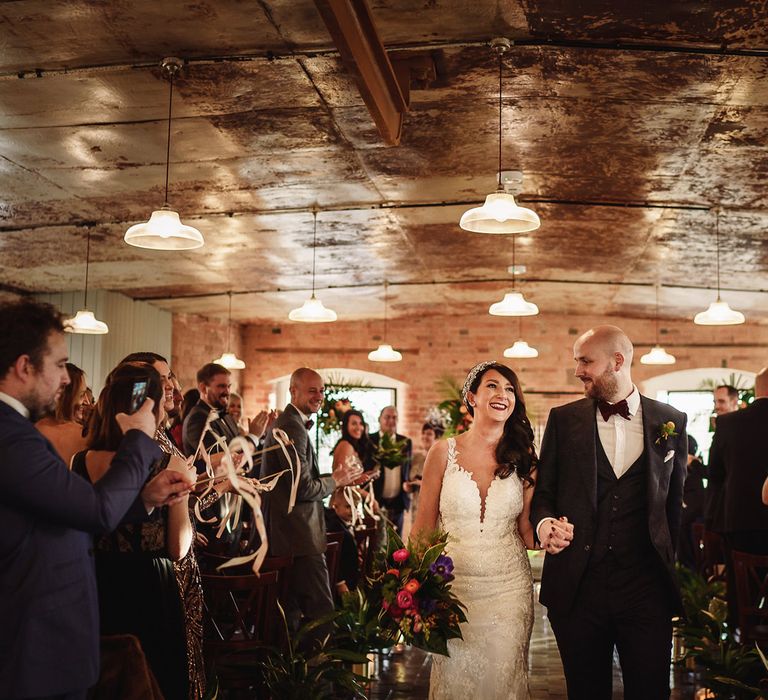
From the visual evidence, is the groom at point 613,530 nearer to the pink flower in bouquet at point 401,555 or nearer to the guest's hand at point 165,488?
the pink flower in bouquet at point 401,555

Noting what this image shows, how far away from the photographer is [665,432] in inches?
139

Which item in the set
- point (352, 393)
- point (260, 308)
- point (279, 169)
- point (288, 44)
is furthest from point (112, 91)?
point (352, 393)

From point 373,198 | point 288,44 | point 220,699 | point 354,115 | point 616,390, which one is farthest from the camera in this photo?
point 373,198

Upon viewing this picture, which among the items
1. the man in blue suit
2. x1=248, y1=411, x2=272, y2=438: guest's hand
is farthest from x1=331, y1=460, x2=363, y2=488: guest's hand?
the man in blue suit

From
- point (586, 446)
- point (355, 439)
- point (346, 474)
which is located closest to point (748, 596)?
point (586, 446)

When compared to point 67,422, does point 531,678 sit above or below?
below

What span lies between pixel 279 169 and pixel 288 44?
7.15 ft

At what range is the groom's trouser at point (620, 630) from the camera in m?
3.42

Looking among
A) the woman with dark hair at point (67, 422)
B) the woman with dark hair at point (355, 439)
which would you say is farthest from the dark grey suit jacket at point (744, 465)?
the woman with dark hair at point (67, 422)

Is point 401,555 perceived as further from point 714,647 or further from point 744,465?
point 714,647

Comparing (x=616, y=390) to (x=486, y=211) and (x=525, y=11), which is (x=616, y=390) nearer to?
(x=486, y=211)

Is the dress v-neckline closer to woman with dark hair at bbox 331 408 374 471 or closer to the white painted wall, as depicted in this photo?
woman with dark hair at bbox 331 408 374 471

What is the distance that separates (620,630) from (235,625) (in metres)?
1.67

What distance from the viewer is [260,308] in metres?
13.9
